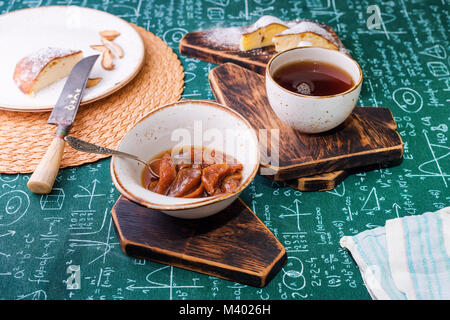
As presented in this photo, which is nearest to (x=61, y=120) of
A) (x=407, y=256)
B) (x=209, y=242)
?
(x=209, y=242)

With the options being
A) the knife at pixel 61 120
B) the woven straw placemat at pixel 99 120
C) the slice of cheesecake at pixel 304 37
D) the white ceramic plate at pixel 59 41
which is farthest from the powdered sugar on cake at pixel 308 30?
the knife at pixel 61 120

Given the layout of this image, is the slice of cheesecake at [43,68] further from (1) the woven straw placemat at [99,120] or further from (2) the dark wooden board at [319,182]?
(2) the dark wooden board at [319,182]

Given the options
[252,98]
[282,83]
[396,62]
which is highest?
[282,83]

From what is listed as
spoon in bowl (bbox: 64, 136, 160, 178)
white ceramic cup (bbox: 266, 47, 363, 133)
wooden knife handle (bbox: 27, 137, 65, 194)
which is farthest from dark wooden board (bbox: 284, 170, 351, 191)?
wooden knife handle (bbox: 27, 137, 65, 194)

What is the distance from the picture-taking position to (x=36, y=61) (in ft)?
4.11

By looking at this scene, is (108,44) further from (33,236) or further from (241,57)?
(33,236)

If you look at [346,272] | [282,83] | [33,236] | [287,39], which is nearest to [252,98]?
[282,83]

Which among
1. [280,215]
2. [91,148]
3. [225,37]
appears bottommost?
[280,215]

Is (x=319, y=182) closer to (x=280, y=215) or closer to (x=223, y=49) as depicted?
(x=280, y=215)

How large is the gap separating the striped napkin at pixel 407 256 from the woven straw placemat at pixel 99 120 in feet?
2.25

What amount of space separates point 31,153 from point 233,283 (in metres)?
0.65

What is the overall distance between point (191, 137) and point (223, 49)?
0.52 m

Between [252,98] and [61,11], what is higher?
[61,11]

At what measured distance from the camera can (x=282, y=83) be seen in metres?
1.04
